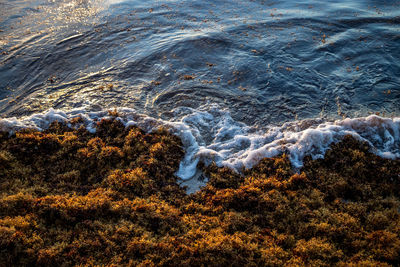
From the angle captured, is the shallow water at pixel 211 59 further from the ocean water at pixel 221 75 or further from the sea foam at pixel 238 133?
the sea foam at pixel 238 133

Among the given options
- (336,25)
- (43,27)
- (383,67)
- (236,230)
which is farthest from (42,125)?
(336,25)

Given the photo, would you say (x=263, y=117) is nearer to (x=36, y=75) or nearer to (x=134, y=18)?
(x=36, y=75)

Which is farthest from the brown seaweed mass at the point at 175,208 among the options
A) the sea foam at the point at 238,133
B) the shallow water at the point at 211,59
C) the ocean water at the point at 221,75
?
the shallow water at the point at 211,59

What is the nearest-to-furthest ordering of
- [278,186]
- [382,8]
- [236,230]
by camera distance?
1. [236,230]
2. [278,186]
3. [382,8]

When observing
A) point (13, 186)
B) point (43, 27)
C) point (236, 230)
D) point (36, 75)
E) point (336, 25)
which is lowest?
point (236, 230)

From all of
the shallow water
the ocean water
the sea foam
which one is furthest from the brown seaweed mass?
the shallow water
